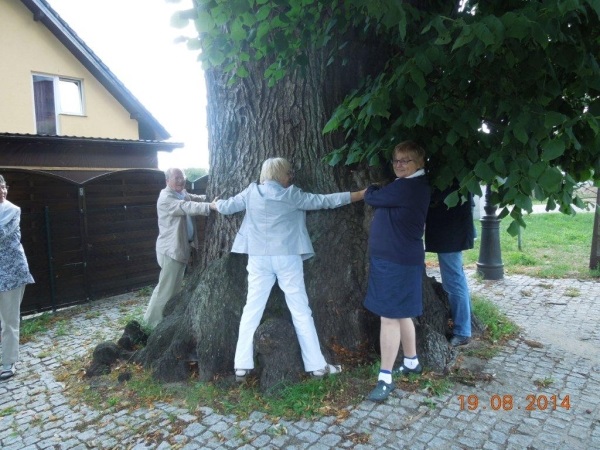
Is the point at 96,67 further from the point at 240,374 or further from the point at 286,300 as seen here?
the point at 240,374

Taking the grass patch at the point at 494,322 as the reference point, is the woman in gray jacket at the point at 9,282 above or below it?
above

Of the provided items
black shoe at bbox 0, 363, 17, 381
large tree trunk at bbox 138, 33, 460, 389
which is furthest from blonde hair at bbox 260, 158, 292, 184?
black shoe at bbox 0, 363, 17, 381

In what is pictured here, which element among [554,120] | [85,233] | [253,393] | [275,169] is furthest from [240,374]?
[85,233]

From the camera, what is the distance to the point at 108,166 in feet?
44.8

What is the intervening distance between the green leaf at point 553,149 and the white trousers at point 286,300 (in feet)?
6.85

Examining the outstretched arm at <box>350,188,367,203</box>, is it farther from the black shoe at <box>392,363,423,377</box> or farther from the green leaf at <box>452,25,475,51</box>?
the green leaf at <box>452,25,475,51</box>

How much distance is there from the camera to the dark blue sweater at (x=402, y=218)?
3.60 meters

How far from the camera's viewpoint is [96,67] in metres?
14.7

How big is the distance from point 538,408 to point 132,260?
7.09 meters

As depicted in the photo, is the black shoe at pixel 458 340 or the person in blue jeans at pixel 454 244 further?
the black shoe at pixel 458 340

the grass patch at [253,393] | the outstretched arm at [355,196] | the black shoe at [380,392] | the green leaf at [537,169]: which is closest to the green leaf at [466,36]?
the green leaf at [537,169]

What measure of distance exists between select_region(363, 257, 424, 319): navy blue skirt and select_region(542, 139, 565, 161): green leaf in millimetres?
1311

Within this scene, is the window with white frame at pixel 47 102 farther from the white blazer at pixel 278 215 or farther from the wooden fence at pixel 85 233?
the white blazer at pixel 278 215
